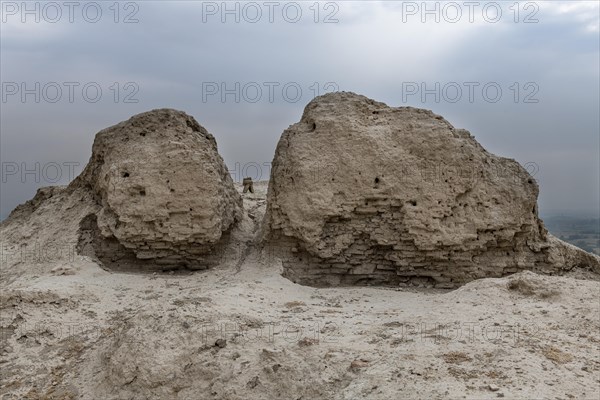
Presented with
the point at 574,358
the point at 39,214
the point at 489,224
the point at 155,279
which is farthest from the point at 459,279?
the point at 39,214

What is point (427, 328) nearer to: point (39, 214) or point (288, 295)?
point (288, 295)

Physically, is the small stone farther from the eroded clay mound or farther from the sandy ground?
the eroded clay mound

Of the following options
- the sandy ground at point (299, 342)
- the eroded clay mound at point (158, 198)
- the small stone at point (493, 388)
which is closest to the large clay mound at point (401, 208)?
Result: the sandy ground at point (299, 342)

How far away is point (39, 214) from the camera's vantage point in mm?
8273

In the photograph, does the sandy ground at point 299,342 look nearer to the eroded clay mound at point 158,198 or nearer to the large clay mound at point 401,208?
the large clay mound at point 401,208

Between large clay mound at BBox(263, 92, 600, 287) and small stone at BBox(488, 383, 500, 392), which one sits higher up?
large clay mound at BBox(263, 92, 600, 287)

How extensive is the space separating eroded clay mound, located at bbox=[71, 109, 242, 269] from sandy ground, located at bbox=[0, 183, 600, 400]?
96cm

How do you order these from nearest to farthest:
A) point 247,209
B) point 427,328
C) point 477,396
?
point 477,396 → point 427,328 → point 247,209

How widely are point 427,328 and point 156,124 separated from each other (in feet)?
16.1

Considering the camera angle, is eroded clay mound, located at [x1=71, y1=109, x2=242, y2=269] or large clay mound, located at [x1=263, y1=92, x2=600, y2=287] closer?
large clay mound, located at [x1=263, y1=92, x2=600, y2=287]

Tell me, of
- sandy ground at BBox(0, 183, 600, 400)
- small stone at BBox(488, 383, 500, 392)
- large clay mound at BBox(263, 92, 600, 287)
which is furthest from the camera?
large clay mound at BBox(263, 92, 600, 287)

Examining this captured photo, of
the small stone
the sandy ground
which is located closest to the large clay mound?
the sandy ground

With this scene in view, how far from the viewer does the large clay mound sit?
22.4ft

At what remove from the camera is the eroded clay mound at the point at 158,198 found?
23.2 ft
